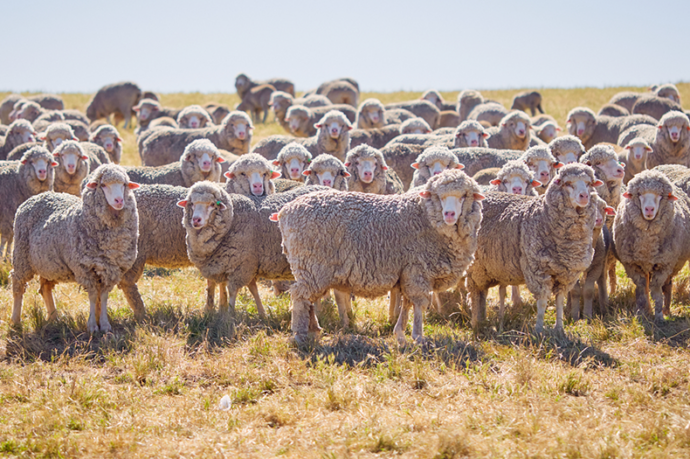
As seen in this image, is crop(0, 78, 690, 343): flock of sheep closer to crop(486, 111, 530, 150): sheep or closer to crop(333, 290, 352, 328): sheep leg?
crop(333, 290, 352, 328): sheep leg

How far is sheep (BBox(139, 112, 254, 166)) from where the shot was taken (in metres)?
13.9

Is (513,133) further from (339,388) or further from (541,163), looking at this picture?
(339,388)

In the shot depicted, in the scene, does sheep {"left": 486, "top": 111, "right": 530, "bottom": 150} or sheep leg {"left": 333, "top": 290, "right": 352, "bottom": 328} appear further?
sheep {"left": 486, "top": 111, "right": 530, "bottom": 150}

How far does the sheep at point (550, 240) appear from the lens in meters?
6.35

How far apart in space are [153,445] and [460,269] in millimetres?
3075

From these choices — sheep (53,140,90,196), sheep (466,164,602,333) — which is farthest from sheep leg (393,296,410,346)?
sheep (53,140,90,196)

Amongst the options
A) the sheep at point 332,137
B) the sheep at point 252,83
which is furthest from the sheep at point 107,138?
Result: the sheep at point 252,83

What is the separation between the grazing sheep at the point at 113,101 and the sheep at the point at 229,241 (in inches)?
736

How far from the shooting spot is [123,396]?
16.8 ft

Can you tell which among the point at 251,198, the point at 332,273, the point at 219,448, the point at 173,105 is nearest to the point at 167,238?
the point at 251,198

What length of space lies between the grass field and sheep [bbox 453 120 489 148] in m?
5.66

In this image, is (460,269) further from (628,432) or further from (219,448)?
(219,448)

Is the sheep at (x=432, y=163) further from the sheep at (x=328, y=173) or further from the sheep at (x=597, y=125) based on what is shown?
the sheep at (x=597, y=125)

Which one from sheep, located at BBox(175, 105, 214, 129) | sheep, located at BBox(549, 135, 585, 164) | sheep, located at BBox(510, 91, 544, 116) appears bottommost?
sheep, located at BBox(549, 135, 585, 164)
